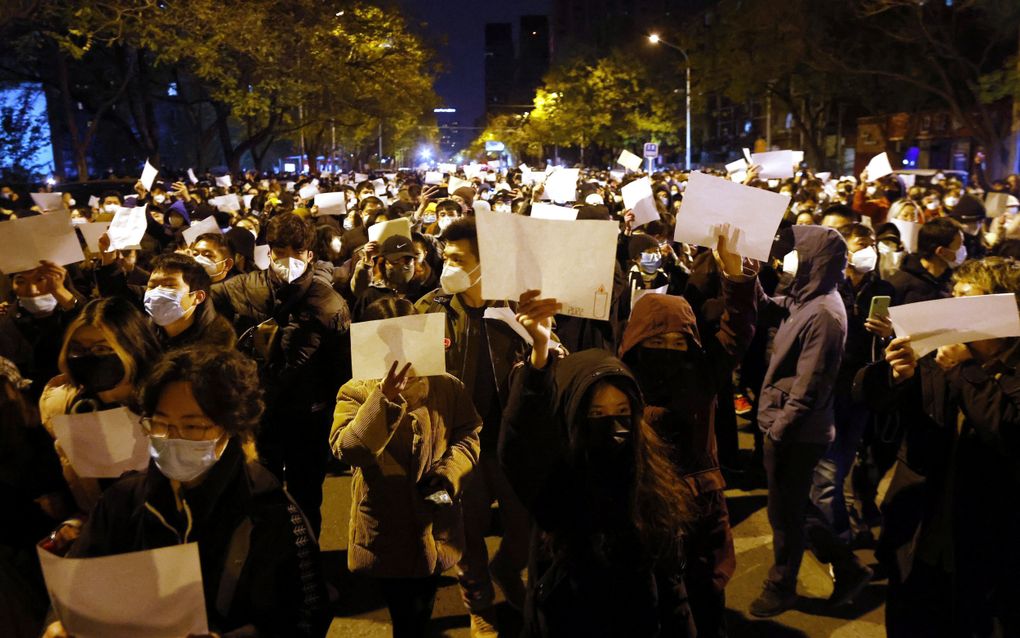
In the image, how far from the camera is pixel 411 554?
11.3ft

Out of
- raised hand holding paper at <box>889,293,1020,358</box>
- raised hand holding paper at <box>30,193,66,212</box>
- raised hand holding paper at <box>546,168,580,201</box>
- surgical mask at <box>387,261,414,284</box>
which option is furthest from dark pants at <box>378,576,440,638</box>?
raised hand holding paper at <box>30,193,66,212</box>

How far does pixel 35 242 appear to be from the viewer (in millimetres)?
4750

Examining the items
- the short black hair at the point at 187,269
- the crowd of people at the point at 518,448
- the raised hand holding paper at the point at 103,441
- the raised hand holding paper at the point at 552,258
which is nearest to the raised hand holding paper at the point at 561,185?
the crowd of people at the point at 518,448

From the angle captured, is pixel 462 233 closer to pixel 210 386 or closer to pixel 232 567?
pixel 210 386

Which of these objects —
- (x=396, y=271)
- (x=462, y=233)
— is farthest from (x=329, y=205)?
(x=462, y=233)

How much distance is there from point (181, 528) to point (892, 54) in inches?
1249

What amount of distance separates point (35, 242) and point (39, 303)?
0.37m

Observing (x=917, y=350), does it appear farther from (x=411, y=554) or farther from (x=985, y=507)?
(x=411, y=554)

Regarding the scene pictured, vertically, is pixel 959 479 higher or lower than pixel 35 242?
lower

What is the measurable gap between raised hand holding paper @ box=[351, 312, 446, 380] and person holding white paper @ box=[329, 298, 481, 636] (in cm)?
35

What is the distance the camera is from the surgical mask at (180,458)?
2.32m

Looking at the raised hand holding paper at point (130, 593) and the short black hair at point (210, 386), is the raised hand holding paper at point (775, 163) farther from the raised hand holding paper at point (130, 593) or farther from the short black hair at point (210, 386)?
the raised hand holding paper at point (130, 593)

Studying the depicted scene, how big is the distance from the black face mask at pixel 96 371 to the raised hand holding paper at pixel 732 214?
2.44 metres

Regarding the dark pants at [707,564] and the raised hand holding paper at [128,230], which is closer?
the dark pants at [707,564]
